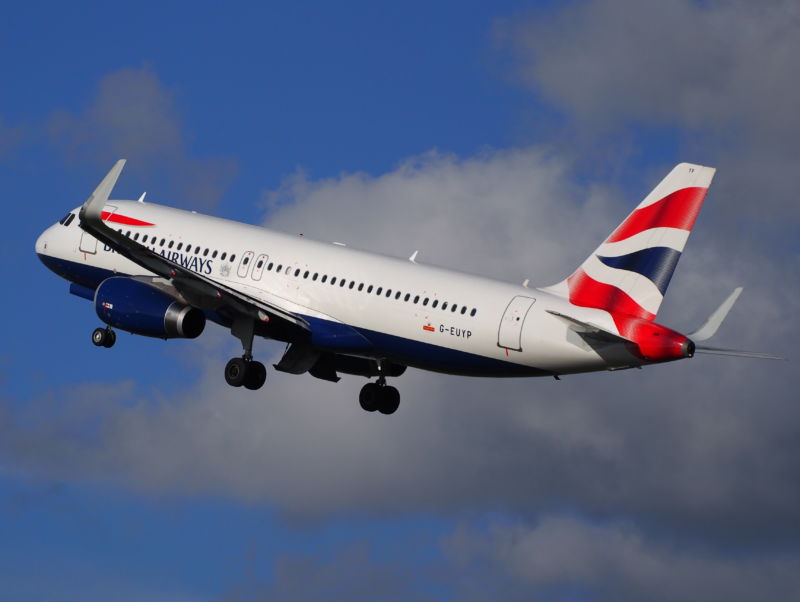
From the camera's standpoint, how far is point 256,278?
60.5 meters

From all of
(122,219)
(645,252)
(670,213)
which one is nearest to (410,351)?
(645,252)

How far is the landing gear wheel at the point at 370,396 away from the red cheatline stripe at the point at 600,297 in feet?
35.5

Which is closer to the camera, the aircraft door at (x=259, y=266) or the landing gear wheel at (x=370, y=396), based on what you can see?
the aircraft door at (x=259, y=266)

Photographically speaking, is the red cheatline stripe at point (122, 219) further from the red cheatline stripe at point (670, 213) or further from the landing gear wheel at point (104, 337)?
the red cheatline stripe at point (670, 213)

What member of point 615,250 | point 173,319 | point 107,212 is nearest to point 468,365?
point 615,250

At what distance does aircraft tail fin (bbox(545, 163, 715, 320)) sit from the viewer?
5419 cm

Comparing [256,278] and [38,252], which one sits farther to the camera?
[38,252]

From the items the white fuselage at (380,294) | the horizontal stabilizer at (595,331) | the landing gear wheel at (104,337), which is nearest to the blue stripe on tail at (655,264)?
the white fuselage at (380,294)

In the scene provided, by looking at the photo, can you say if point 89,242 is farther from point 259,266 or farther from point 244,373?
point 244,373

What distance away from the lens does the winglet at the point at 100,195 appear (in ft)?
176

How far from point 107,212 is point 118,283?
622 cm

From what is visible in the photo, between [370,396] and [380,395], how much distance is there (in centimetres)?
38

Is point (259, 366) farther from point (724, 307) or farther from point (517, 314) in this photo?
point (724, 307)

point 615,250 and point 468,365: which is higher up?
point 615,250
